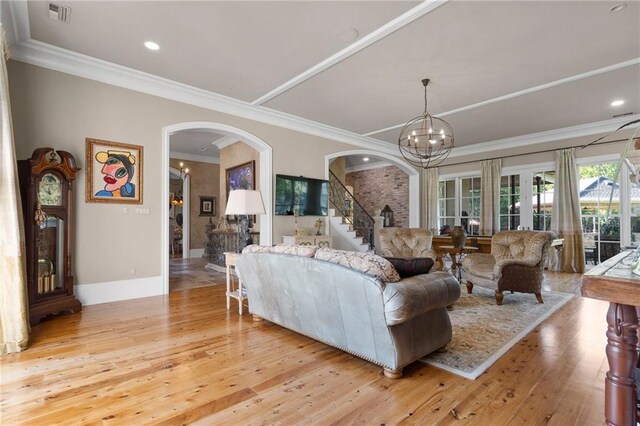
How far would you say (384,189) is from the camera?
1066 centimetres

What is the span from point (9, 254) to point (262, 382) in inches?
96.2

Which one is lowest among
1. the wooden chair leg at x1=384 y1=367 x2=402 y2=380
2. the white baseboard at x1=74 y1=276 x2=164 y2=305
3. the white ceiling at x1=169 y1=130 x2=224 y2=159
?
the wooden chair leg at x1=384 y1=367 x2=402 y2=380

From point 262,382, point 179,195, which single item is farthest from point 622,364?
point 179,195

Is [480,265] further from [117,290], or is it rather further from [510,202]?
[117,290]

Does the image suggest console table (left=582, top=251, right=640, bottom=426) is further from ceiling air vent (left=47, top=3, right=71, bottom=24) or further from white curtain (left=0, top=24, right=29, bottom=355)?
ceiling air vent (left=47, top=3, right=71, bottom=24)

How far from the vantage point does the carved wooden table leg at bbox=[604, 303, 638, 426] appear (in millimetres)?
1229

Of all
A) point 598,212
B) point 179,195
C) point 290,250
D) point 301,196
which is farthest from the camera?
point 179,195

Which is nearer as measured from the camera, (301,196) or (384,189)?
(301,196)

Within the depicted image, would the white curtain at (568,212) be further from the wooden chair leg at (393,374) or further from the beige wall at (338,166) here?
the wooden chair leg at (393,374)

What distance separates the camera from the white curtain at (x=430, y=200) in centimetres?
895

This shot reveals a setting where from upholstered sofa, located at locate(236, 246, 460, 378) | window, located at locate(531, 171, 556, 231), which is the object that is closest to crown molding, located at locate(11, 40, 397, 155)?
upholstered sofa, located at locate(236, 246, 460, 378)

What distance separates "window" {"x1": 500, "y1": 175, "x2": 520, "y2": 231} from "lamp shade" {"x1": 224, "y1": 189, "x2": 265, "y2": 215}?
6.61 meters

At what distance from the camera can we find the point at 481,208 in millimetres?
7984

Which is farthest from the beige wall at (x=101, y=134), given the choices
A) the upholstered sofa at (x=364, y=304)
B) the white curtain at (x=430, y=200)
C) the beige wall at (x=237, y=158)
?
the white curtain at (x=430, y=200)
